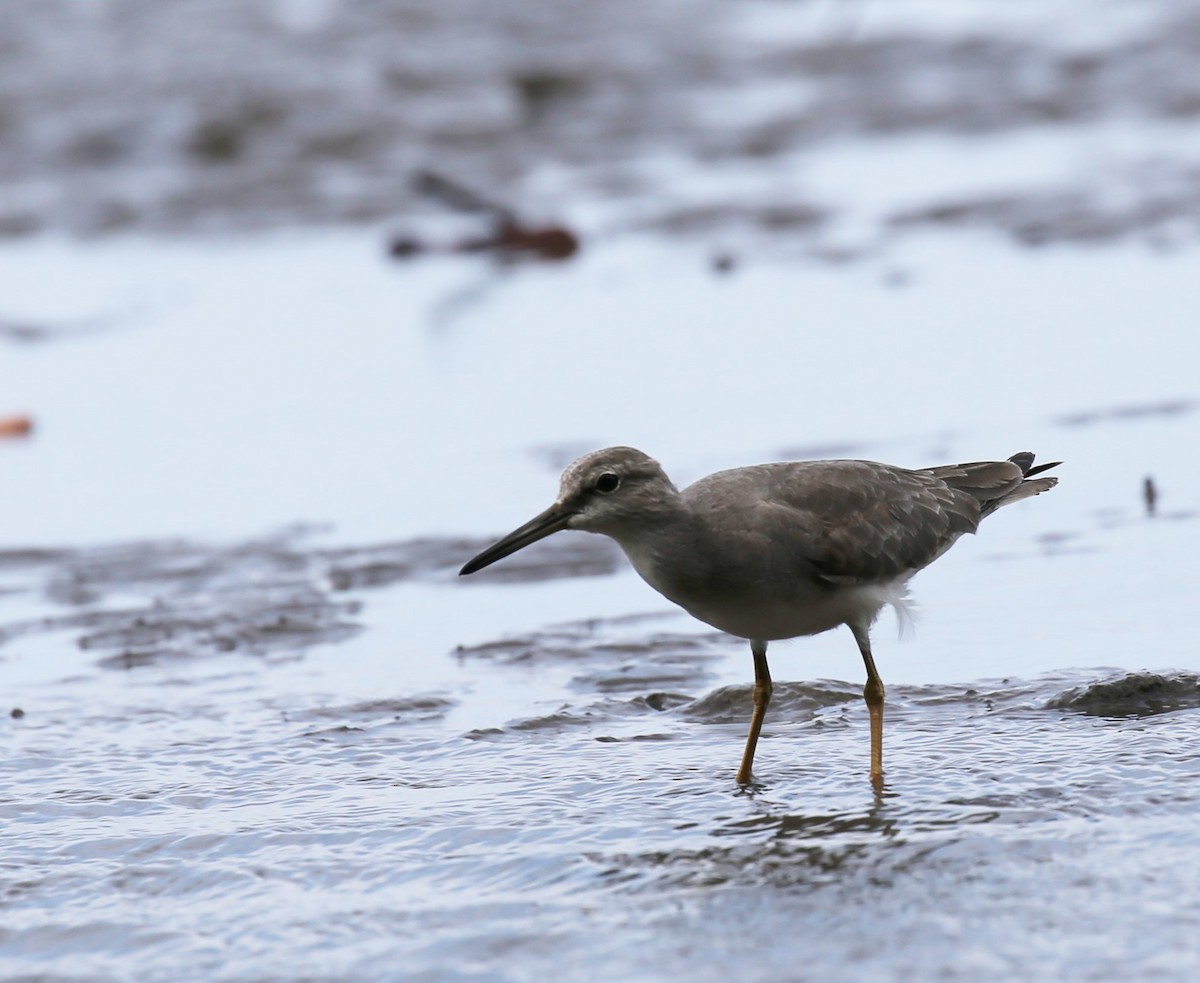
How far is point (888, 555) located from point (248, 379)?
6968mm

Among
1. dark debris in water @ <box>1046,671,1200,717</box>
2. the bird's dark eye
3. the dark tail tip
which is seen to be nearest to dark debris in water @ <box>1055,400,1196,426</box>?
the dark tail tip

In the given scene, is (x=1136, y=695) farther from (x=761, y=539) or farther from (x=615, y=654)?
(x=615, y=654)

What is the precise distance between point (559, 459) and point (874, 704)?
13.8 feet

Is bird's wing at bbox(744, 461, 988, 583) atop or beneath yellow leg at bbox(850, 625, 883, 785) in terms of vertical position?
Answer: atop

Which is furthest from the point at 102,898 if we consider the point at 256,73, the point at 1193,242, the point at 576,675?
the point at 256,73

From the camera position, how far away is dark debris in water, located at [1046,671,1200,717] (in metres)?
6.13

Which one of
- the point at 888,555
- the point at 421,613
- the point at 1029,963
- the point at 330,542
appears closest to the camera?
the point at 1029,963

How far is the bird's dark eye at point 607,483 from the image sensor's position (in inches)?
229

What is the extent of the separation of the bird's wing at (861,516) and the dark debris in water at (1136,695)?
75 cm

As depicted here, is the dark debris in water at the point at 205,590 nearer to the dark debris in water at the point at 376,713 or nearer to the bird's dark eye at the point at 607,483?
the dark debris in water at the point at 376,713

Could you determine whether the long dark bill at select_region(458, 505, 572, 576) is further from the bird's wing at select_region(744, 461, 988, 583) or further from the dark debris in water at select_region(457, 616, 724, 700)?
the dark debris in water at select_region(457, 616, 724, 700)

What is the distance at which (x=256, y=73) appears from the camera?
20.5m

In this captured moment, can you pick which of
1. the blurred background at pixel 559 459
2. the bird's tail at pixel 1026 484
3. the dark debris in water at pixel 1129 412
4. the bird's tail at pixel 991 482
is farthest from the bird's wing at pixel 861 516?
the dark debris in water at pixel 1129 412

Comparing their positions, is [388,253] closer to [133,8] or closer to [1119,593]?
[133,8]
